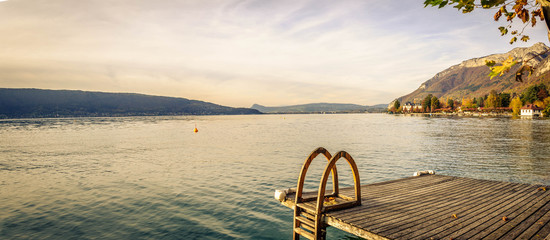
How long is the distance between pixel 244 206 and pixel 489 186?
12487 mm

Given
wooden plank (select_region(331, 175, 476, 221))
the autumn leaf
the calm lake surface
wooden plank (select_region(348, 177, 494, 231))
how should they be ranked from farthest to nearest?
the calm lake surface
wooden plank (select_region(331, 175, 476, 221))
wooden plank (select_region(348, 177, 494, 231))
the autumn leaf

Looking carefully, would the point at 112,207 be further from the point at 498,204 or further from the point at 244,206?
the point at 498,204

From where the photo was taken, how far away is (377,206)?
10.4 m

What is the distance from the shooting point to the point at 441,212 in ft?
32.0

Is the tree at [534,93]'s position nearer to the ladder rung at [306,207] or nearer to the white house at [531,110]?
the white house at [531,110]

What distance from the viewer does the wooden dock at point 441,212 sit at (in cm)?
812

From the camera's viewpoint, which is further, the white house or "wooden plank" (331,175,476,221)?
the white house

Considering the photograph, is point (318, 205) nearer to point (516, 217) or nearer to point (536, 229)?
point (536, 229)

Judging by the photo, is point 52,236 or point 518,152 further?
point 518,152

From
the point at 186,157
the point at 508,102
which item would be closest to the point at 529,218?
the point at 186,157

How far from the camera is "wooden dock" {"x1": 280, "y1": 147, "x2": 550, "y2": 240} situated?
8.12m

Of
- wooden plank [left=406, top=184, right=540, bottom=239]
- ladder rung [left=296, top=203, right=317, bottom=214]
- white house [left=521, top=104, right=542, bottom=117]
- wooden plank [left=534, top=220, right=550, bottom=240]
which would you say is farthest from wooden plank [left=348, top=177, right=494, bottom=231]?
white house [left=521, top=104, right=542, bottom=117]

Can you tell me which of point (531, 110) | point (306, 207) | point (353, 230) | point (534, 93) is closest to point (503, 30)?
point (353, 230)

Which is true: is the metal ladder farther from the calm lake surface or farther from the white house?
the white house
